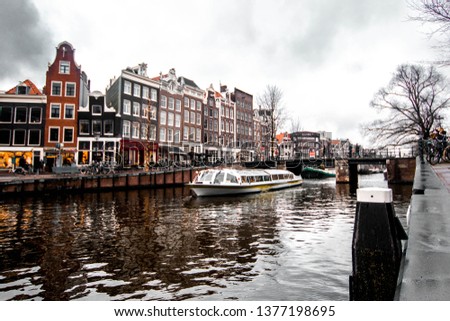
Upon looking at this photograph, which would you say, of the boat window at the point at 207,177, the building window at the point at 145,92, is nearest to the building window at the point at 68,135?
the building window at the point at 145,92

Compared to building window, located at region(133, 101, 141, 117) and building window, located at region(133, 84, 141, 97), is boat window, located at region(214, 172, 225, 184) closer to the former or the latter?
building window, located at region(133, 101, 141, 117)

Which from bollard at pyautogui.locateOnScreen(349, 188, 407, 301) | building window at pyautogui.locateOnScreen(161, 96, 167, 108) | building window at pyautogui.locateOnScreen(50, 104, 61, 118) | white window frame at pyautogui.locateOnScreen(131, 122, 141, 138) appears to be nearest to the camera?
bollard at pyautogui.locateOnScreen(349, 188, 407, 301)

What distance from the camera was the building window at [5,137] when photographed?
107 ft

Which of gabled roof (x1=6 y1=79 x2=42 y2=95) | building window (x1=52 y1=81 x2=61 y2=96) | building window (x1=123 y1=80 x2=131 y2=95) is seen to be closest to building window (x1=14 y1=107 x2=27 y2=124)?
gabled roof (x1=6 y1=79 x2=42 y2=95)

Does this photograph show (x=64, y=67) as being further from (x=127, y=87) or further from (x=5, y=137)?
(x=5, y=137)

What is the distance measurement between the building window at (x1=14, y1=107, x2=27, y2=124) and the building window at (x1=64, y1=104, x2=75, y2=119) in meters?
3.95

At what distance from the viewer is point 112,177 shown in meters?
26.4

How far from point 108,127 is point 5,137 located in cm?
1042

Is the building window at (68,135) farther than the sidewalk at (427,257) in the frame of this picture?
Yes

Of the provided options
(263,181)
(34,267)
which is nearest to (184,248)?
(34,267)

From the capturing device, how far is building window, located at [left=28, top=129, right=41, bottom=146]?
33156 millimetres

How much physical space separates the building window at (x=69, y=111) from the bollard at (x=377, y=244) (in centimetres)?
3693

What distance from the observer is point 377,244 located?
2979mm

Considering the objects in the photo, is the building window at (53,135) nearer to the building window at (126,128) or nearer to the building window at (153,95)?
the building window at (126,128)
